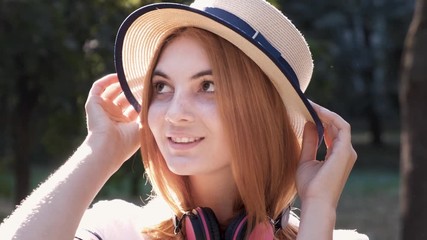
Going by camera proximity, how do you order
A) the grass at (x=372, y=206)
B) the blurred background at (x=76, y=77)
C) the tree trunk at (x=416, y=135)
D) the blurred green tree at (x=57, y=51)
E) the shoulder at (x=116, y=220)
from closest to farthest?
the shoulder at (x=116, y=220) < the tree trunk at (x=416, y=135) < the blurred green tree at (x=57, y=51) < the blurred background at (x=76, y=77) < the grass at (x=372, y=206)

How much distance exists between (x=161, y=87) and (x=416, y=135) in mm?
5072

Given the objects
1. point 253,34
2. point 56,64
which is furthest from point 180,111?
point 56,64

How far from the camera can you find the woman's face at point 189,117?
219cm

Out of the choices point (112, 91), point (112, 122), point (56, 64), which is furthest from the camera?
point (56, 64)

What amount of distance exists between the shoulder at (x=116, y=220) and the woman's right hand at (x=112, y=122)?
0.11 meters

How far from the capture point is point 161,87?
2.30m

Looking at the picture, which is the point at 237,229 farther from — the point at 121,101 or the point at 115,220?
the point at 121,101

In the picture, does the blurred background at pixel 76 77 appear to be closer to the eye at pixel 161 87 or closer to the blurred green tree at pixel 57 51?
the blurred green tree at pixel 57 51

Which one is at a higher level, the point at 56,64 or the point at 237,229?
the point at 56,64

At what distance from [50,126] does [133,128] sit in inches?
440

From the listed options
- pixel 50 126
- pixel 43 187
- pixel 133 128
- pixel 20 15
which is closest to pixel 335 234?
pixel 133 128

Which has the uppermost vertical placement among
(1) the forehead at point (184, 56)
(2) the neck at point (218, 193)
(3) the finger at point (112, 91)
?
(1) the forehead at point (184, 56)

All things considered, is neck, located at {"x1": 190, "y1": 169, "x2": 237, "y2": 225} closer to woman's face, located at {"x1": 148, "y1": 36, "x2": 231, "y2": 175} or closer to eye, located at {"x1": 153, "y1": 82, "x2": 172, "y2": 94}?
woman's face, located at {"x1": 148, "y1": 36, "x2": 231, "y2": 175}

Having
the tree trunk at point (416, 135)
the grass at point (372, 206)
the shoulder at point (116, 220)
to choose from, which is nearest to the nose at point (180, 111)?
the shoulder at point (116, 220)
